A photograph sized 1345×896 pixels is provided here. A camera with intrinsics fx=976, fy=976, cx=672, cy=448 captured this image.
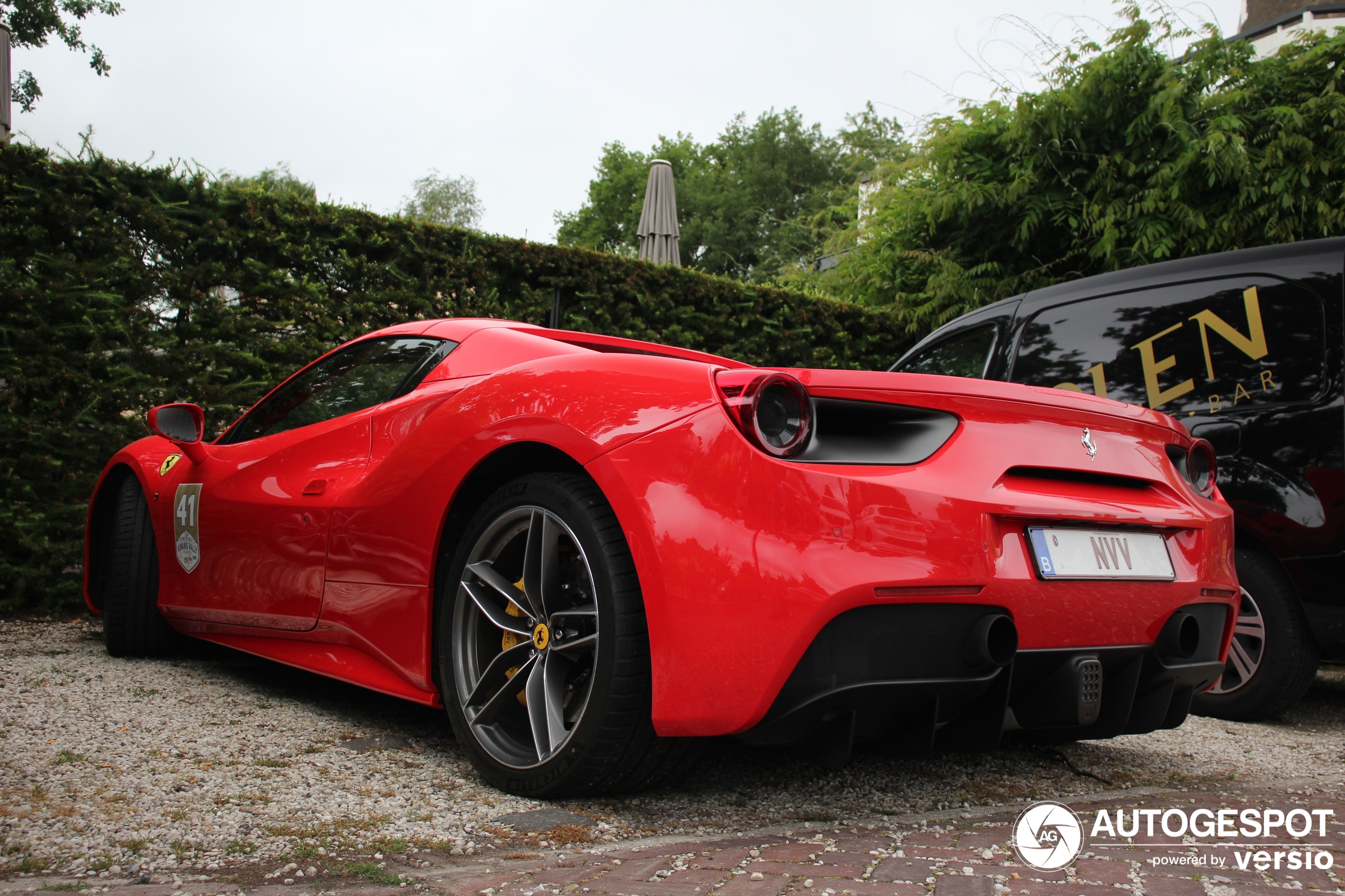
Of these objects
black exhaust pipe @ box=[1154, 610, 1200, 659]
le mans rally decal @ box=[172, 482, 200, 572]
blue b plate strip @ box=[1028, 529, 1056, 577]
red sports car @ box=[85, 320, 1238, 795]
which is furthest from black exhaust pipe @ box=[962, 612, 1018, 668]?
le mans rally decal @ box=[172, 482, 200, 572]

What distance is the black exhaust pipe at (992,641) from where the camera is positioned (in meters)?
1.94

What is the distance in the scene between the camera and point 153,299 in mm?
5414

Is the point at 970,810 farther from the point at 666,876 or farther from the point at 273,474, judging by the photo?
the point at 273,474

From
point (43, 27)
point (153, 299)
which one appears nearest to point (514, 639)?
point (153, 299)

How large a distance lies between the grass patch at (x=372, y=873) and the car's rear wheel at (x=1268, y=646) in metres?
3.33

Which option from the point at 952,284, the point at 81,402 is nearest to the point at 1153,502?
the point at 81,402

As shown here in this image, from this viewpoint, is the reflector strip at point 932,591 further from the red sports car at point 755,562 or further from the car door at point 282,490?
the car door at point 282,490

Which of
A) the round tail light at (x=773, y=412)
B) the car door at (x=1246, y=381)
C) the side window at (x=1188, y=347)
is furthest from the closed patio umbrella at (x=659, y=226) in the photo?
the round tail light at (x=773, y=412)

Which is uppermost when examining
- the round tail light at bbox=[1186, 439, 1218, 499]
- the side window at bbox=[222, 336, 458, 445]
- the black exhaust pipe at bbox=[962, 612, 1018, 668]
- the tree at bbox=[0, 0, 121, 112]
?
the tree at bbox=[0, 0, 121, 112]

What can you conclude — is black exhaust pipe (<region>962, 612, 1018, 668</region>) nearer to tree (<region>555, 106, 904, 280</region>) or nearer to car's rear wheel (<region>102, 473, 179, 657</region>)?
car's rear wheel (<region>102, 473, 179, 657</region>)

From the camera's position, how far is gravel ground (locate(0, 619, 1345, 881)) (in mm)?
1945

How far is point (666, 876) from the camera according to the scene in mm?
1807

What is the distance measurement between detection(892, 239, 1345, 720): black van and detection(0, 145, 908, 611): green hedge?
420 centimetres

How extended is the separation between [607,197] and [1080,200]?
46.3 meters
